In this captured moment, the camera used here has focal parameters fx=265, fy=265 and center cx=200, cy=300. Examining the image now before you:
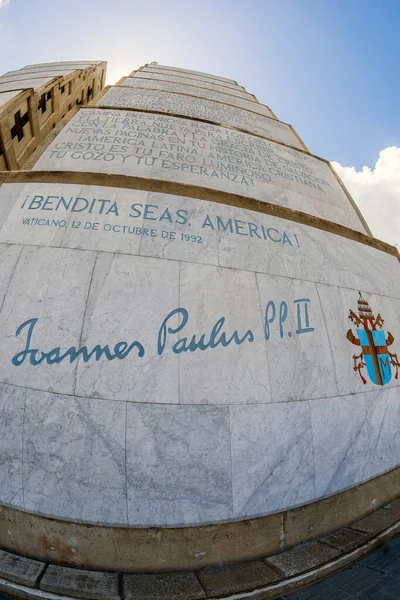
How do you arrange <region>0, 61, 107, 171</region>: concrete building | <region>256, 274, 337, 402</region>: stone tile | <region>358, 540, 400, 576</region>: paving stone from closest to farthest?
<region>358, 540, 400, 576</region>: paving stone
<region>256, 274, 337, 402</region>: stone tile
<region>0, 61, 107, 171</region>: concrete building

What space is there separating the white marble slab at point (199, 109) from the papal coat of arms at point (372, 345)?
983 centimetres

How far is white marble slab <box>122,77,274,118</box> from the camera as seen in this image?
600 inches

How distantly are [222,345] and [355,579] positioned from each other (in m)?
3.34

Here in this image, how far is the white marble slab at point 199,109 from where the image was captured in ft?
39.5

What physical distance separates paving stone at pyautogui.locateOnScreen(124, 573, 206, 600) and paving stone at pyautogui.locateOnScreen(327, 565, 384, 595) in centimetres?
170

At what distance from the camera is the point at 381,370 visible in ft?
17.6

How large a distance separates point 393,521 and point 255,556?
2299 millimetres

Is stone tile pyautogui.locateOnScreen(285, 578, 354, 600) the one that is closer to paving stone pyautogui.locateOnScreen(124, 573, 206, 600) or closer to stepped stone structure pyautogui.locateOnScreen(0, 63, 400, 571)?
stepped stone structure pyautogui.locateOnScreen(0, 63, 400, 571)

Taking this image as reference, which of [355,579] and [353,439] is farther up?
[353,439]

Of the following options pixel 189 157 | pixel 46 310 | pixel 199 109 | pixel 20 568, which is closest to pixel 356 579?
pixel 20 568

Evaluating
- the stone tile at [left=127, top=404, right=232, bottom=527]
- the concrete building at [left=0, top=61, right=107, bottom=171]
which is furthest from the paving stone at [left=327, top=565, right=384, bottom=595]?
the concrete building at [left=0, top=61, right=107, bottom=171]

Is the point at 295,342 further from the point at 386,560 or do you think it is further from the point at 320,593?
the point at 320,593

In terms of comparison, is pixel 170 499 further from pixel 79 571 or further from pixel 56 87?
pixel 56 87

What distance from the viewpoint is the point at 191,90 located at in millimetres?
16031
